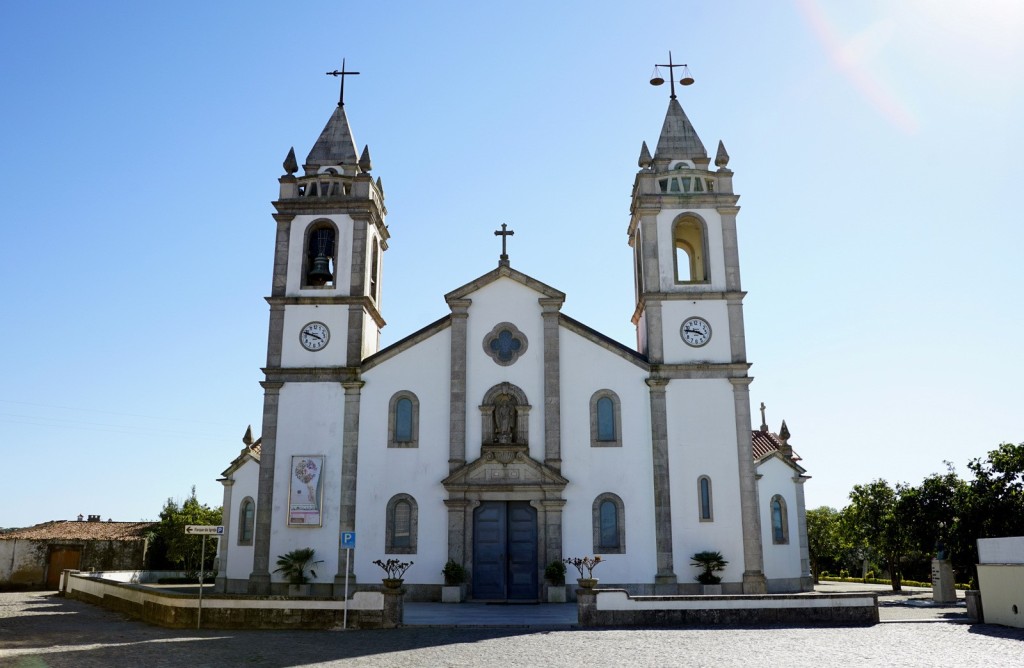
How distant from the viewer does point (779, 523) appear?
2914 cm

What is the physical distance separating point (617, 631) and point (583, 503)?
857cm

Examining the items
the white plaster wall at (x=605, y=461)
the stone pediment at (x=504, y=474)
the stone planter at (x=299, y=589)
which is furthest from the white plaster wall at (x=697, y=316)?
A: the stone planter at (x=299, y=589)

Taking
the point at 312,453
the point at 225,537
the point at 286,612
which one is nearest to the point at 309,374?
the point at 312,453

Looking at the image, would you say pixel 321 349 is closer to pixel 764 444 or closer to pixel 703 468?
pixel 703 468

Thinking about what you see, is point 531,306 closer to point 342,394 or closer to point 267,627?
point 342,394

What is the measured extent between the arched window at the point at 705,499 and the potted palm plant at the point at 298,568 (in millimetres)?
11897

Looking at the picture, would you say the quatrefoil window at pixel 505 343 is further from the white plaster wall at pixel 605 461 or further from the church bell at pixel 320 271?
the church bell at pixel 320 271

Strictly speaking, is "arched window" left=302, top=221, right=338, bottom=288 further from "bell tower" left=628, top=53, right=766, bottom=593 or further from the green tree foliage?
the green tree foliage

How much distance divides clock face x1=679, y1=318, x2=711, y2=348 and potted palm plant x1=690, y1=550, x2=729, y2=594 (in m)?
6.71

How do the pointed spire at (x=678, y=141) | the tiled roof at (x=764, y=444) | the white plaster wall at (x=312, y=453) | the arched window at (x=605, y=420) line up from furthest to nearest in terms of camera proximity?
the tiled roof at (x=764, y=444) → the pointed spire at (x=678, y=141) → the arched window at (x=605, y=420) → the white plaster wall at (x=312, y=453)

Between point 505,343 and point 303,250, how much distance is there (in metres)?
7.85

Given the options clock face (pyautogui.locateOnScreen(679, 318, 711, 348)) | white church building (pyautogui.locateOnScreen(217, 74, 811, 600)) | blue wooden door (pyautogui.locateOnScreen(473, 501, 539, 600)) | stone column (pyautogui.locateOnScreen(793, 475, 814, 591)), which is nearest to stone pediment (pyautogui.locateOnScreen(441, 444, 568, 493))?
white church building (pyautogui.locateOnScreen(217, 74, 811, 600))

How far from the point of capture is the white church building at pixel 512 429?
2591cm

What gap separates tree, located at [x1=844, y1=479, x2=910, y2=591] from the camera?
28922 millimetres
